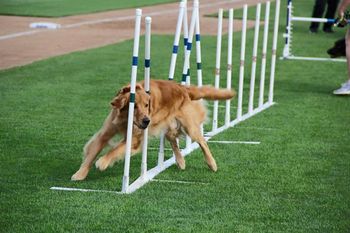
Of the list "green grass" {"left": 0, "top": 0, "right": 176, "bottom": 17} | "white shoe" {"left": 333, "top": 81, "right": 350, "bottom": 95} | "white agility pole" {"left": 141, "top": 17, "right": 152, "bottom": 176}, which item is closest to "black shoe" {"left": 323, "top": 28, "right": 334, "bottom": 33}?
"green grass" {"left": 0, "top": 0, "right": 176, "bottom": 17}

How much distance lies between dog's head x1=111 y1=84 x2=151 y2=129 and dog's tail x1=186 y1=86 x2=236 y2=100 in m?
0.98

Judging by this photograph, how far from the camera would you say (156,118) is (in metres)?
7.50

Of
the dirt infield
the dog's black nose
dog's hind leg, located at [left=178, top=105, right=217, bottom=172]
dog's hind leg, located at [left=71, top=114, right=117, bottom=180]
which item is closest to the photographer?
the dog's black nose

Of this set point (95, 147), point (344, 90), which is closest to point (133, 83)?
point (95, 147)

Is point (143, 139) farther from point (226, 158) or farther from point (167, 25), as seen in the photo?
point (167, 25)

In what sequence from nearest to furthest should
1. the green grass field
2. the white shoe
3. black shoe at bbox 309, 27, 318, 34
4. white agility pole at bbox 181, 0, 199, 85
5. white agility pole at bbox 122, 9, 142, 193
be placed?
the green grass field
white agility pole at bbox 122, 9, 142, 193
white agility pole at bbox 181, 0, 199, 85
the white shoe
black shoe at bbox 309, 27, 318, 34

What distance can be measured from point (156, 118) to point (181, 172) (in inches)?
28.2

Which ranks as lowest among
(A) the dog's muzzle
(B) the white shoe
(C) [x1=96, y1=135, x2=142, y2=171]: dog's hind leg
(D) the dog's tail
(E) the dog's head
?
(B) the white shoe

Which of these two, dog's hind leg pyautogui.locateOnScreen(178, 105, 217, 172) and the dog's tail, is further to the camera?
the dog's tail

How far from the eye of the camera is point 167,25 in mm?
24062

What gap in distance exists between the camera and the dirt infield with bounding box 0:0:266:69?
17.1m

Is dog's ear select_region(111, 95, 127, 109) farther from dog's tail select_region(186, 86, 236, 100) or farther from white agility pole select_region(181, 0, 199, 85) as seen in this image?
white agility pole select_region(181, 0, 199, 85)

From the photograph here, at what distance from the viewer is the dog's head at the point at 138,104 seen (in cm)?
702

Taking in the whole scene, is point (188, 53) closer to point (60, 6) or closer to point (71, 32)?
point (71, 32)
